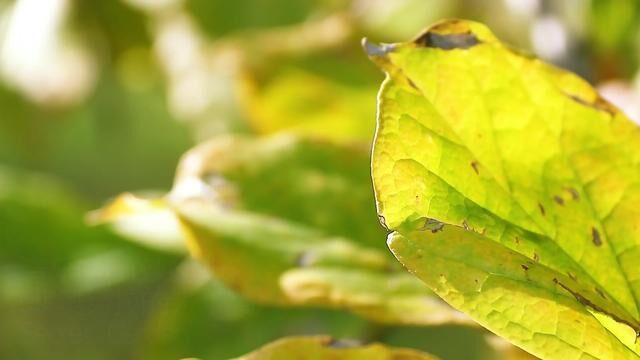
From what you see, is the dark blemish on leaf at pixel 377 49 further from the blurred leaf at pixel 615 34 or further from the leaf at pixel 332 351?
the blurred leaf at pixel 615 34

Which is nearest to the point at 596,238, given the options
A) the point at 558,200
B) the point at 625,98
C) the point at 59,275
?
the point at 558,200

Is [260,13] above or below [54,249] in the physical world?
above

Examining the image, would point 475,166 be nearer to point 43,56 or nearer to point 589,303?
point 589,303

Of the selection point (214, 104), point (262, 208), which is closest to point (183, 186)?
point (262, 208)

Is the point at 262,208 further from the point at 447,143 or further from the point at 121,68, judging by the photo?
the point at 121,68

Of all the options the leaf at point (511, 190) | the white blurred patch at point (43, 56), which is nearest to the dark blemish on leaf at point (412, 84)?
the leaf at point (511, 190)

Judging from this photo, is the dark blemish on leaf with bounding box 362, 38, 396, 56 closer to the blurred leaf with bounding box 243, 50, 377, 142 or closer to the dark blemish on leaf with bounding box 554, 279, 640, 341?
the dark blemish on leaf with bounding box 554, 279, 640, 341
